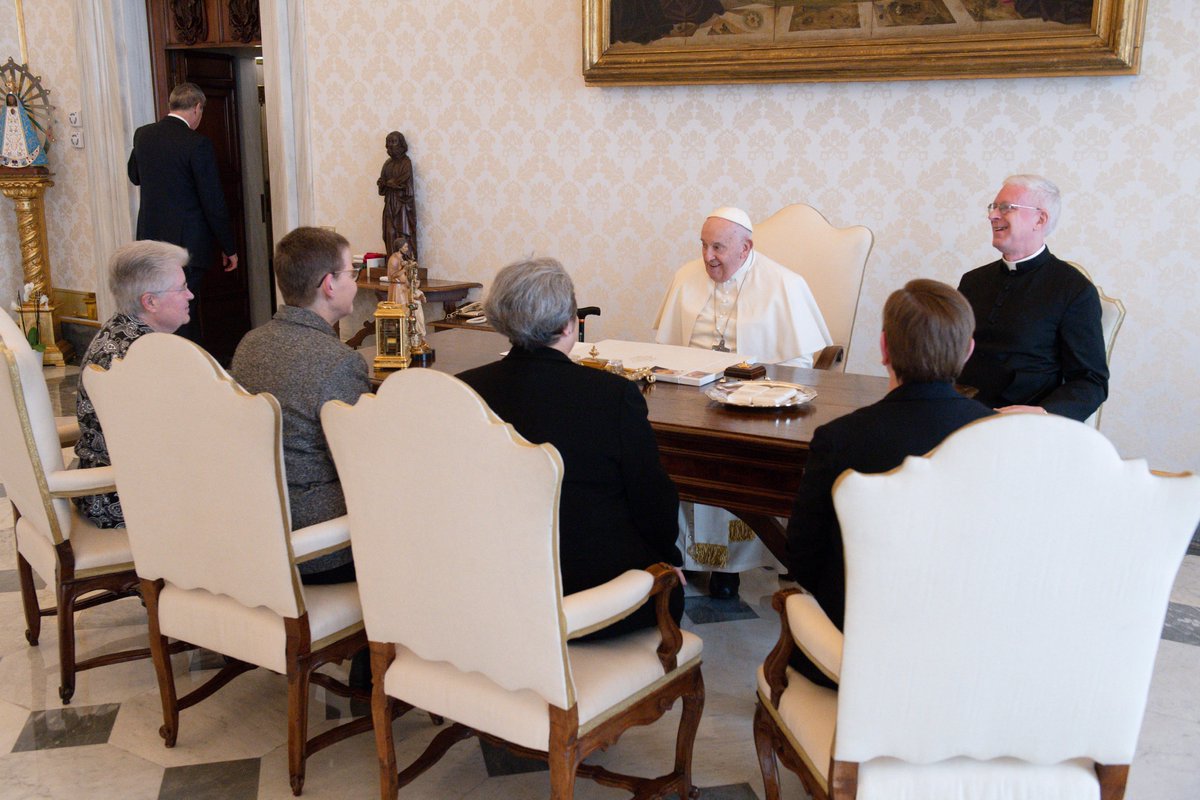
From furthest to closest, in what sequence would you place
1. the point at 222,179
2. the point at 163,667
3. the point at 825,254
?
the point at 222,179, the point at 825,254, the point at 163,667

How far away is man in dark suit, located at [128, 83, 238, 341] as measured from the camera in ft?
20.1

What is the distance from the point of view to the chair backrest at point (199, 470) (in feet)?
7.46

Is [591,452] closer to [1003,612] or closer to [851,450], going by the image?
[851,450]

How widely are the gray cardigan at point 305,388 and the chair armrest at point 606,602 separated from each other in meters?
0.81

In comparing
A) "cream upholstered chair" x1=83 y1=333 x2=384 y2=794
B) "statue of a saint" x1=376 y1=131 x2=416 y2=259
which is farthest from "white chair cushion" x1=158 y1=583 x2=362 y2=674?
"statue of a saint" x1=376 y1=131 x2=416 y2=259

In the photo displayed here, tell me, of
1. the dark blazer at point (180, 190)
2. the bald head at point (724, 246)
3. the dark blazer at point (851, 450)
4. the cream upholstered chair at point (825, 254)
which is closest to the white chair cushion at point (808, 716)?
the dark blazer at point (851, 450)

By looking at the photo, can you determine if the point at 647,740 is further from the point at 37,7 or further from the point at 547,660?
the point at 37,7

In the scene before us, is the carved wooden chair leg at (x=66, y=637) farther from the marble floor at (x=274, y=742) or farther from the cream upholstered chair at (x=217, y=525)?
the cream upholstered chair at (x=217, y=525)

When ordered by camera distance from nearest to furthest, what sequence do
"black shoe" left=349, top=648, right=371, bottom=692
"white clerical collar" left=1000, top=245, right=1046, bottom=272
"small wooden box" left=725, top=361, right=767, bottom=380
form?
"black shoe" left=349, top=648, right=371, bottom=692 → "small wooden box" left=725, top=361, right=767, bottom=380 → "white clerical collar" left=1000, top=245, right=1046, bottom=272

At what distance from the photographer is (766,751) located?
217 centimetres

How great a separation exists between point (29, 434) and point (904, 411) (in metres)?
2.18

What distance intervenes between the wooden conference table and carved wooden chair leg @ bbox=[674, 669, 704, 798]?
58 centimetres

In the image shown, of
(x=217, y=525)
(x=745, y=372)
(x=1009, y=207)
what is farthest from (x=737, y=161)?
(x=217, y=525)

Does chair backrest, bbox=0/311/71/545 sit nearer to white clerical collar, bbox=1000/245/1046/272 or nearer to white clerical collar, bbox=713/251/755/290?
white clerical collar, bbox=713/251/755/290
